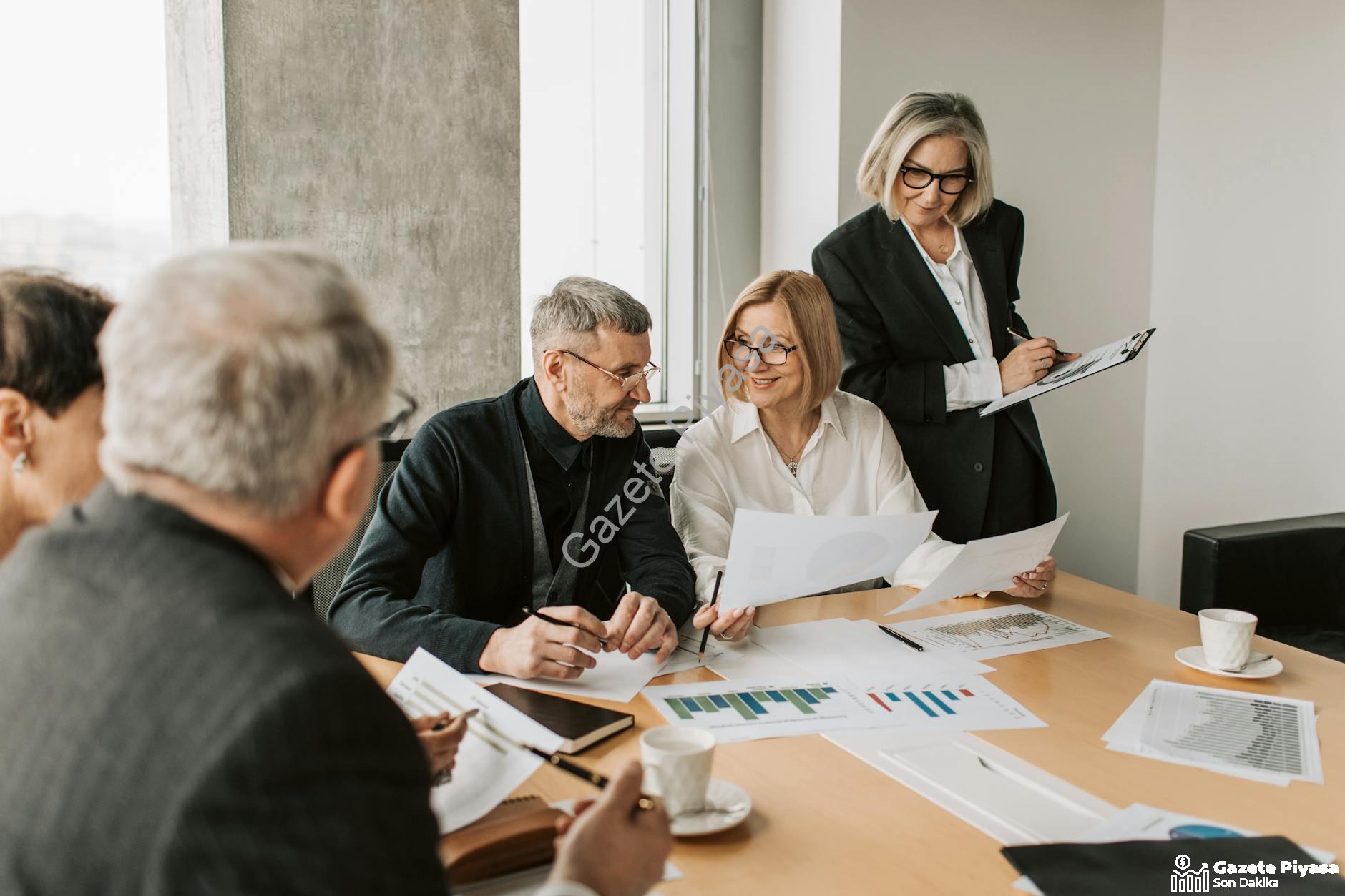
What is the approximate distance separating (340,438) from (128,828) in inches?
10.7

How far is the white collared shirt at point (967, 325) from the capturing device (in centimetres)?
250

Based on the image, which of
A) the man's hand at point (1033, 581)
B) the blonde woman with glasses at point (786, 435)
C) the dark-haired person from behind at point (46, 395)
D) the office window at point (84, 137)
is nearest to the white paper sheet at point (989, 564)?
the man's hand at point (1033, 581)

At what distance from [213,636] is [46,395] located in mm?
652

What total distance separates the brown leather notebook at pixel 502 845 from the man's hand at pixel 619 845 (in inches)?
5.1

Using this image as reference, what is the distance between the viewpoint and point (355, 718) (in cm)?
60

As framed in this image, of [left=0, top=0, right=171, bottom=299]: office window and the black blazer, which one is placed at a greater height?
[left=0, top=0, right=171, bottom=299]: office window

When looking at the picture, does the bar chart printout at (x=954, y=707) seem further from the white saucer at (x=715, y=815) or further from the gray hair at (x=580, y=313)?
the gray hair at (x=580, y=313)

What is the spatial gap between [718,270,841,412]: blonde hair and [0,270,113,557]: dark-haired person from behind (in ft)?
4.55

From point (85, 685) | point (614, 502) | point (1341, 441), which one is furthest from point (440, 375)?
point (1341, 441)

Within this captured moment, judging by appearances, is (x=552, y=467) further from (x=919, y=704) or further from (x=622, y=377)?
(x=919, y=704)

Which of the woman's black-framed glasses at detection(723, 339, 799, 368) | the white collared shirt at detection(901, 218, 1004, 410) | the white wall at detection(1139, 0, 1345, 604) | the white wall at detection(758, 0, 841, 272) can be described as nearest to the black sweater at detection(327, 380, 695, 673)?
the woman's black-framed glasses at detection(723, 339, 799, 368)

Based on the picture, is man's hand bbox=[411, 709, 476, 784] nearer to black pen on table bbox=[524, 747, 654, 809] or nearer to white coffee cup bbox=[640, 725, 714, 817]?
black pen on table bbox=[524, 747, 654, 809]

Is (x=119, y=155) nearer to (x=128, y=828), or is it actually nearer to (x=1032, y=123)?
(x=128, y=828)

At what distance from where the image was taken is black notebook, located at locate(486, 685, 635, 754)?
48.4 inches
